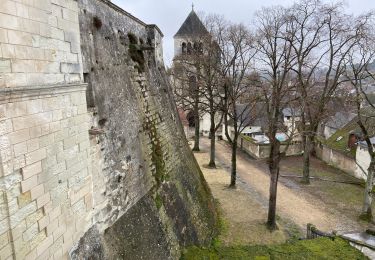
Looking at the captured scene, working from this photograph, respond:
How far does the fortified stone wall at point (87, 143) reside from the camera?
12.3 feet

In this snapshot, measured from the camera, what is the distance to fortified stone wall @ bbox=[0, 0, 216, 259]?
376cm

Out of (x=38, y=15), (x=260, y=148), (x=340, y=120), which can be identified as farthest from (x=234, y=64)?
(x=340, y=120)

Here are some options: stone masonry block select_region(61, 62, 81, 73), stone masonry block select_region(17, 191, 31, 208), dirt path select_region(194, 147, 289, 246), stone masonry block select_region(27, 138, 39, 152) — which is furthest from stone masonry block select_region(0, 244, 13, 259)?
dirt path select_region(194, 147, 289, 246)

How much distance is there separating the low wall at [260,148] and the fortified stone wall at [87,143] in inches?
559

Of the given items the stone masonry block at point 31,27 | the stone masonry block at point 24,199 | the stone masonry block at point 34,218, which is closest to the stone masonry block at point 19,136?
the stone masonry block at point 24,199

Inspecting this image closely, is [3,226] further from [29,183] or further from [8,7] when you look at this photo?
[8,7]

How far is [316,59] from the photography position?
17.6 metres

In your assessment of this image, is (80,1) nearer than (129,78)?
Yes

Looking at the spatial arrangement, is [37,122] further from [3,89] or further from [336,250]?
[336,250]

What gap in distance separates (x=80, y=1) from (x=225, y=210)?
10.6 meters

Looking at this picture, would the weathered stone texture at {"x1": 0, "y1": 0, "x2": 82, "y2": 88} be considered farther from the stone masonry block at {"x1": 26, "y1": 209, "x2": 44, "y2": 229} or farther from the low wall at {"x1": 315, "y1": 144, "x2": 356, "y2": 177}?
the low wall at {"x1": 315, "y1": 144, "x2": 356, "y2": 177}

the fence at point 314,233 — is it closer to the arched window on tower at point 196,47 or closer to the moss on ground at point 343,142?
the moss on ground at point 343,142

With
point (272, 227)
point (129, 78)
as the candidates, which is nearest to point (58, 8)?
point (129, 78)

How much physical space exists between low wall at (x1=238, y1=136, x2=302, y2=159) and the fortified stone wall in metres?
14.2
